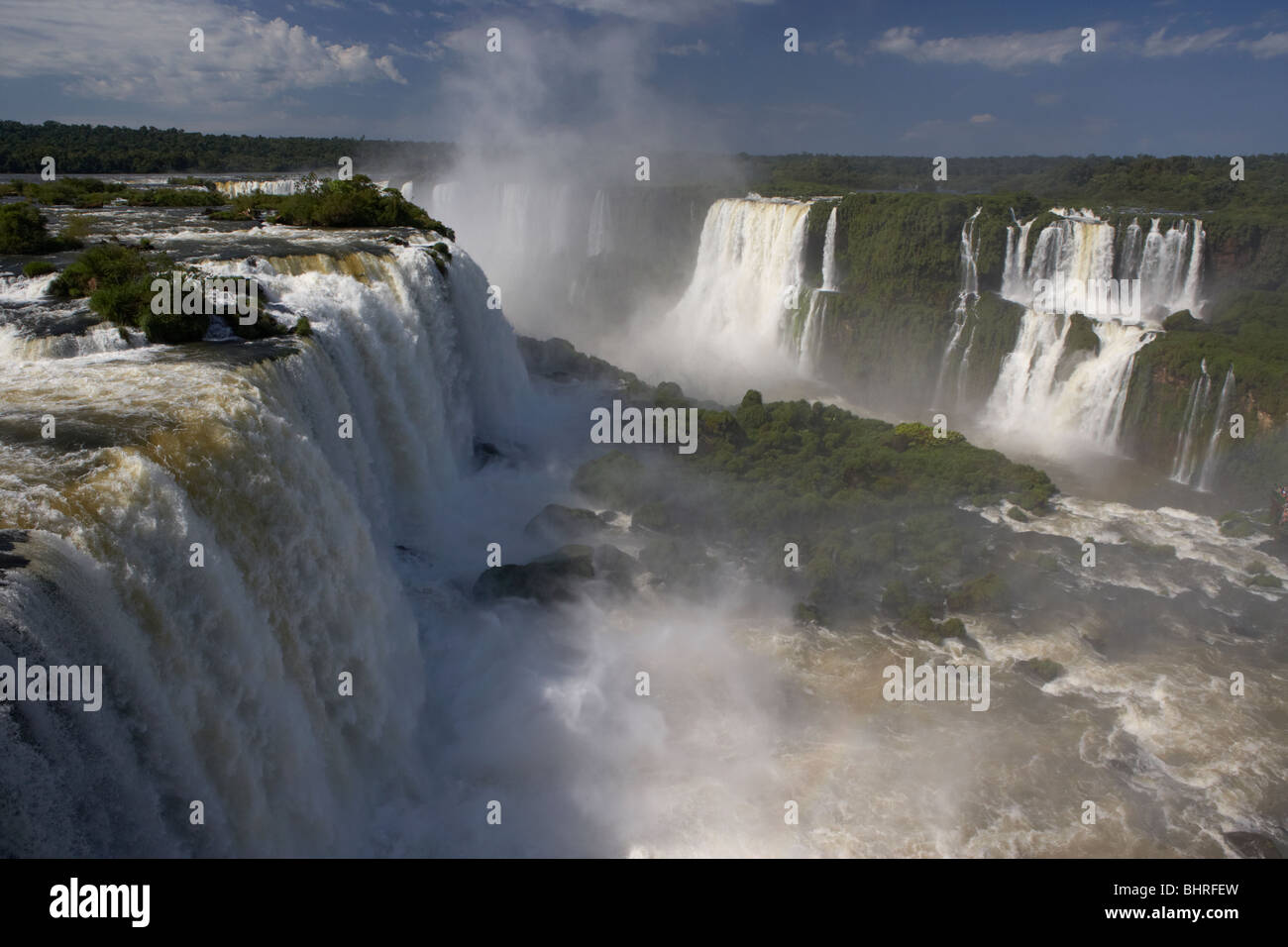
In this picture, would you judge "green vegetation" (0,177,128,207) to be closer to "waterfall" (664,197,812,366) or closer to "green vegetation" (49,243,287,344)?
"green vegetation" (49,243,287,344)

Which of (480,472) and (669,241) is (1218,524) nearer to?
(480,472)

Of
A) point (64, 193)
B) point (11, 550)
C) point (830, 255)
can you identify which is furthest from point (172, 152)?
point (11, 550)

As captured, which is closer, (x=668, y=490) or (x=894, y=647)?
(x=894, y=647)

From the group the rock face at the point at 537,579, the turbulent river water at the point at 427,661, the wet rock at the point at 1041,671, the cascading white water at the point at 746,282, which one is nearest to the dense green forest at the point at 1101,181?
the cascading white water at the point at 746,282

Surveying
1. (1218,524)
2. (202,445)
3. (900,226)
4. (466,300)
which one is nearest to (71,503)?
(202,445)

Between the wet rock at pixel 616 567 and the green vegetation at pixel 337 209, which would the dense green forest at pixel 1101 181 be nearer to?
the green vegetation at pixel 337 209
